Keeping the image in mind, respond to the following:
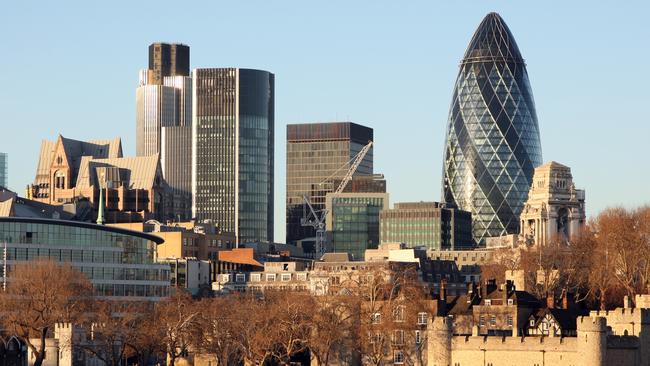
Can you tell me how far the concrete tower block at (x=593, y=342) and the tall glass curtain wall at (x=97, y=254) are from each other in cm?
6755

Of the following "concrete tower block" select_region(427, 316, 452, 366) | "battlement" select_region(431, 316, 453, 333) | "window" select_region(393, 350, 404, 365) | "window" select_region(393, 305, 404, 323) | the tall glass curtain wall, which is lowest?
"window" select_region(393, 350, 404, 365)

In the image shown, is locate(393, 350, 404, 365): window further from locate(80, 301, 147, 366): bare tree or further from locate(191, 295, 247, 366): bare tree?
locate(80, 301, 147, 366): bare tree

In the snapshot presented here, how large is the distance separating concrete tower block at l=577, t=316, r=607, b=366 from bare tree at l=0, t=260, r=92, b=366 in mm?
44820

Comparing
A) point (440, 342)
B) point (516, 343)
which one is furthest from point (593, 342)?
point (440, 342)

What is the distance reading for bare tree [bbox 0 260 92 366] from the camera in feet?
516

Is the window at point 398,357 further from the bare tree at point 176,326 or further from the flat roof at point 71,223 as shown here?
the flat roof at point 71,223

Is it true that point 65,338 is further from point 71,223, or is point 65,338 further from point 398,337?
point 71,223

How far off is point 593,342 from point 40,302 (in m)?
52.1

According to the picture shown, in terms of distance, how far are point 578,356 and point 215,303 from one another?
51.4 meters

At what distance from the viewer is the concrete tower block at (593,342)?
437ft

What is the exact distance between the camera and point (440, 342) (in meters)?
146

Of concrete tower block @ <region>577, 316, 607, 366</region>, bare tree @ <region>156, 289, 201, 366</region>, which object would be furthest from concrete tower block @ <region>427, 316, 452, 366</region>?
bare tree @ <region>156, 289, 201, 366</region>

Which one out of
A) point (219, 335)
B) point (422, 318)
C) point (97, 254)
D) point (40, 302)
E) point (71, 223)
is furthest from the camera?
point (97, 254)

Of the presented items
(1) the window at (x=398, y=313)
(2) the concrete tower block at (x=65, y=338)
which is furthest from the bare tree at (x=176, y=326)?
(1) the window at (x=398, y=313)
